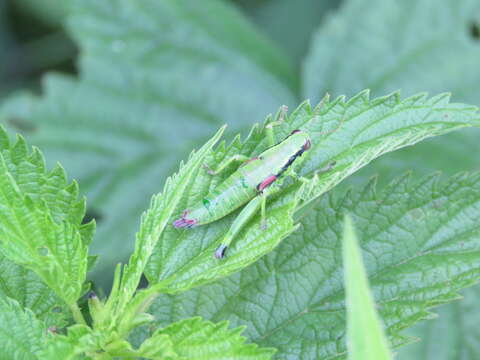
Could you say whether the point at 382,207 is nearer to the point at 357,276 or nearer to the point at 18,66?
the point at 357,276

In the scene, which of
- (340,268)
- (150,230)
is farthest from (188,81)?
(150,230)

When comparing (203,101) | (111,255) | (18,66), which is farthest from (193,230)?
(18,66)

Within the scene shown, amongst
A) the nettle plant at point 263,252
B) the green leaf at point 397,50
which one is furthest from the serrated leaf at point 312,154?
the green leaf at point 397,50

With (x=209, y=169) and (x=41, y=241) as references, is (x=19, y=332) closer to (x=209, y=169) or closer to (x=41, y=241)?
(x=41, y=241)

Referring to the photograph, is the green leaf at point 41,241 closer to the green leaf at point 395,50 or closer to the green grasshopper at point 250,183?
the green grasshopper at point 250,183

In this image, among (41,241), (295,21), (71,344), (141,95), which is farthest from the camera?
(295,21)

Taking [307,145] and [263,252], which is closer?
[263,252]
